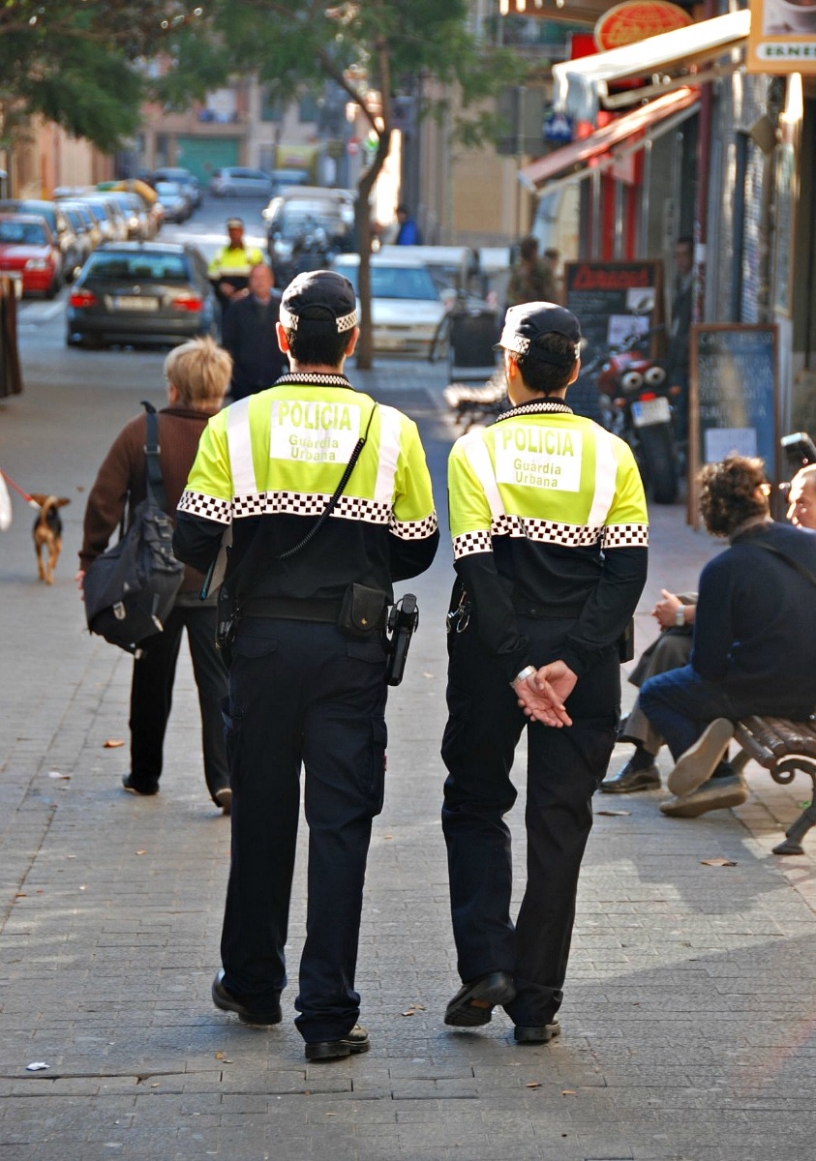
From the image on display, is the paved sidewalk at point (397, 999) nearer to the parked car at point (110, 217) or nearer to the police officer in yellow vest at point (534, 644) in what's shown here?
the police officer in yellow vest at point (534, 644)

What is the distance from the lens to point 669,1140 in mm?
4199

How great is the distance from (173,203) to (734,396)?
6309 centimetres

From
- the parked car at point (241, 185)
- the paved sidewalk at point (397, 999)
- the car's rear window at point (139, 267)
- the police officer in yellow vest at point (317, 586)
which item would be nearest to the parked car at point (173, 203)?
the parked car at point (241, 185)

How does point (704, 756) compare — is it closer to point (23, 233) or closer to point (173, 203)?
point (23, 233)

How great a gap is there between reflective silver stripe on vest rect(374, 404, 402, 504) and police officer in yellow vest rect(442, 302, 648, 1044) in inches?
5.6

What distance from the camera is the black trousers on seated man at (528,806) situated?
184 inches

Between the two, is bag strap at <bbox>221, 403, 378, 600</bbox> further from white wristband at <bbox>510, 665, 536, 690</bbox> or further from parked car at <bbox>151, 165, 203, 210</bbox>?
parked car at <bbox>151, 165, 203, 210</bbox>

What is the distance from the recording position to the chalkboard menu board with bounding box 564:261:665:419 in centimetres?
1667

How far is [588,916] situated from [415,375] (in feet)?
64.1

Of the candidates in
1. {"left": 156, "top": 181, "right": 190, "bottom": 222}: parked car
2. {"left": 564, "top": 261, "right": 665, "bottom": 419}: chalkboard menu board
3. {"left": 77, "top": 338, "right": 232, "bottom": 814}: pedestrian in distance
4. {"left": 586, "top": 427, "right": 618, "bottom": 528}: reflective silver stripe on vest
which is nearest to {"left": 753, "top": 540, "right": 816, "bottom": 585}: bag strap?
{"left": 77, "top": 338, "right": 232, "bottom": 814}: pedestrian in distance

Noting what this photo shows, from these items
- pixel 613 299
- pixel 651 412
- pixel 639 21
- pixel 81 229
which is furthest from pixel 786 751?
pixel 81 229

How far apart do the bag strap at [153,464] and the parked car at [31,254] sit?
3012cm

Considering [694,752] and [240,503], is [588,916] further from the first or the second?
[240,503]

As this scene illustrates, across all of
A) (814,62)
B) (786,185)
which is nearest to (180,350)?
(814,62)
